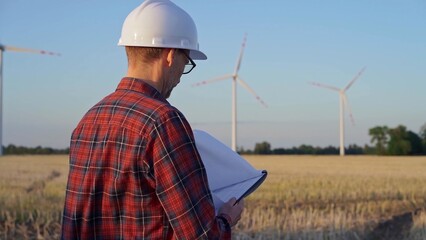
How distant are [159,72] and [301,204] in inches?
560

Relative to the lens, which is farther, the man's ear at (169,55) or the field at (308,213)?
the field at (308,213)

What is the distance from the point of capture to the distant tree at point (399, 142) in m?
65.4

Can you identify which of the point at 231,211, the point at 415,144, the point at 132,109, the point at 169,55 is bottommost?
the point at 231,211

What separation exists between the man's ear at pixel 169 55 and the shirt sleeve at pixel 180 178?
0.21 metres

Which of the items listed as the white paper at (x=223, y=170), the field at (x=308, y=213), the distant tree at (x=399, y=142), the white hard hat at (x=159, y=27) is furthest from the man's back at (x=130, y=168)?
the distant tree at (x=399, y=142)

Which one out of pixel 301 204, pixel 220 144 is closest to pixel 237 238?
pixel 220 144

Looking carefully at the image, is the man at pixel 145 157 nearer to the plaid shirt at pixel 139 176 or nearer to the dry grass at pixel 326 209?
the plaid shirt at pixel 139 176

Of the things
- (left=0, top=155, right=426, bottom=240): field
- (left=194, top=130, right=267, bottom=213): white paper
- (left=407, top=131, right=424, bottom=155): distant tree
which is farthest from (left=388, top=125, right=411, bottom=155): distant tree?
(left=194, top=130, right=267, bottom=213): white paper

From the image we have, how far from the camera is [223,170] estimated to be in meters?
2.12

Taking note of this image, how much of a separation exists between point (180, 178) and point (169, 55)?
39 cm

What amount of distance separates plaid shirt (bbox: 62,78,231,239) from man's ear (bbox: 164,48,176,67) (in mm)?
93

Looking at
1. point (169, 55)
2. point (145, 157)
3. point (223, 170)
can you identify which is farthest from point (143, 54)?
point (223, 170)

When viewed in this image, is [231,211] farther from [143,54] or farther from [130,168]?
[143,54]

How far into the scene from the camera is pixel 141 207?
1813mm
